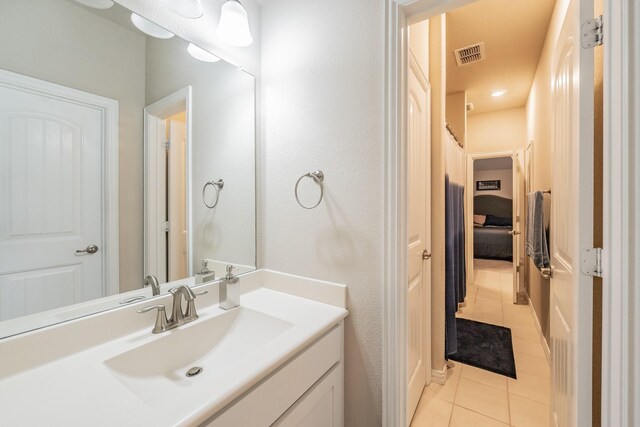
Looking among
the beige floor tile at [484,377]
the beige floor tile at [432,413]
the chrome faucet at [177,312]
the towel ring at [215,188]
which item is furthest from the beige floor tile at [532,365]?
the towel ring at [215,188]

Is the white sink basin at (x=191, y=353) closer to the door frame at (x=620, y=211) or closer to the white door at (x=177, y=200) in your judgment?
the white door at (x=177, y=200)

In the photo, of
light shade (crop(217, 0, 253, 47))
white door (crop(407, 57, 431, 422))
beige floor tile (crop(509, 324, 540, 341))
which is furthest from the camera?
beige floor tile (crop(509, 324, 540, 341))

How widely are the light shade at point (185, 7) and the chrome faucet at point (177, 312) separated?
1.05 m

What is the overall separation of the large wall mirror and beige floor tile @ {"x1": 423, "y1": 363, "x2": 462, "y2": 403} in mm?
1625

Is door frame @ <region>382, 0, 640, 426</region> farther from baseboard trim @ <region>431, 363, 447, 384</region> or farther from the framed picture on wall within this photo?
the framed picture on wall

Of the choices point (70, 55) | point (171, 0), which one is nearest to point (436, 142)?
point (171, 0)

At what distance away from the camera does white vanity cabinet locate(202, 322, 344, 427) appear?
0.67 metres

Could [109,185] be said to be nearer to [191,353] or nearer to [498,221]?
[191,353]

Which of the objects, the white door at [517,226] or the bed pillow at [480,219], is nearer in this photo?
the white door at [517,226]

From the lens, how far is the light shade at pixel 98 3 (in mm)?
877

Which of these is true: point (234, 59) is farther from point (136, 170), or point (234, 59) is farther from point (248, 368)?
point (248, 368)

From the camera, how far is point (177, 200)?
1.18m

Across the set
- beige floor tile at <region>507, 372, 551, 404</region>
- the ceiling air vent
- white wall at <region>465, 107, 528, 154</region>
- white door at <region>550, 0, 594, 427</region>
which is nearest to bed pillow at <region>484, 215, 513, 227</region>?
white wall at <region>465, 107, 528, 154</region>

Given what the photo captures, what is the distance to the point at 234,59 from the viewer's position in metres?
1.32
